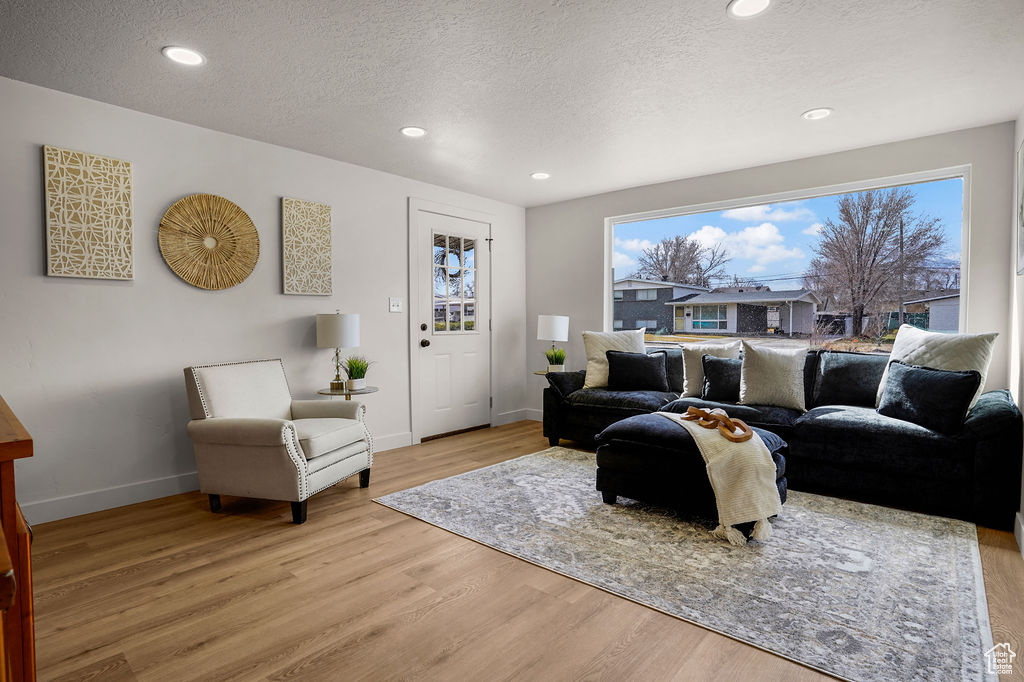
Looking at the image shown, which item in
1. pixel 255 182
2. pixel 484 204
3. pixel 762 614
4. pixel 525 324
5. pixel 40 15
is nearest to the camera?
pixel 762 614

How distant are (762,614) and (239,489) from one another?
107 inches

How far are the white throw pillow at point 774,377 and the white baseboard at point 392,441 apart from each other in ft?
9.28

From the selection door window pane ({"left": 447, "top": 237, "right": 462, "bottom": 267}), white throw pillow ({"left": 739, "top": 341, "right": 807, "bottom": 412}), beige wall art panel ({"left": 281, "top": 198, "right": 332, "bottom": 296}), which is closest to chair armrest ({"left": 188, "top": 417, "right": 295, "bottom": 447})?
beige wall art panel ({"left": 281, "top": 198, "right": 332, "bottom": 296})

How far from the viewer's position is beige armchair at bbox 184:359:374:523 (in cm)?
292

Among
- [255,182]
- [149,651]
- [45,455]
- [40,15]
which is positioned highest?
[40,15]

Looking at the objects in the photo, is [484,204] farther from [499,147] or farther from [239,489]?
[239,489]

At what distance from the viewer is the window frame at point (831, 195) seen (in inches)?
143

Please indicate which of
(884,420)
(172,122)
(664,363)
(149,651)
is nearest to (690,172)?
(664,363)

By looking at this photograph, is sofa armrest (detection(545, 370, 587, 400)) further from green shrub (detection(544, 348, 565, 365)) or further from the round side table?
the round side table

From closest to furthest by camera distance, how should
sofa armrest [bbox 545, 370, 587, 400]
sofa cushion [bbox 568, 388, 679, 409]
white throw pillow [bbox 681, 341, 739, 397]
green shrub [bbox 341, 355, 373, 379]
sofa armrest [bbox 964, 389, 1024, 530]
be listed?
1. sofa armrest [bbox 964, 389, 1024, 530]
2. green shrub [bbox 341, 355, 373, 379]
3. sofa cushion [bbox 568, 388, 679, 409]
4. white throw pillow [bbox 681, 341, 739, 397]
5. sofa armrest [bbox 545, 370, 587, 400]

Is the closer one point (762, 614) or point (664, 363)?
point (762, 614)

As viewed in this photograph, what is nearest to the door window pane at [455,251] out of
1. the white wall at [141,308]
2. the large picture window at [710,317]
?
the white wall at [141,308]

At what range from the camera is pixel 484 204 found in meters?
5.59

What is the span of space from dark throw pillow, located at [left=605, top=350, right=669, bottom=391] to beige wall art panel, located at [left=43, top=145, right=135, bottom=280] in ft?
11.9
